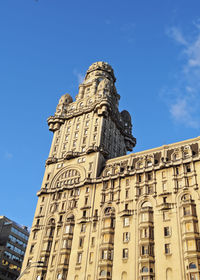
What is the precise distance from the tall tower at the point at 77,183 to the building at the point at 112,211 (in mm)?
224

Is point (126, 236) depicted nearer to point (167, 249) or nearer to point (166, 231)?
point (166, 231)

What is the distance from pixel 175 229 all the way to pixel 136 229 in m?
8.21

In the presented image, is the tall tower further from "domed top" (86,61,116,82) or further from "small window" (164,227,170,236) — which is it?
"small window" (164,227,170,236)

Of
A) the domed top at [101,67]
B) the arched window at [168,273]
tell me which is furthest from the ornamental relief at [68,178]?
the domed top at [101,67]

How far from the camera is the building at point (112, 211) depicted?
5928cm

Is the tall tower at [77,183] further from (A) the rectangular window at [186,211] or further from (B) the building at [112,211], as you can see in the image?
(A) the rectangular window at [186,211]

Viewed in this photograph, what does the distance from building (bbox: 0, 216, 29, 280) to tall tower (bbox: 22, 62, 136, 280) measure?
31524 millimetres

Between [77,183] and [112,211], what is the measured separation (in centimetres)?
1334

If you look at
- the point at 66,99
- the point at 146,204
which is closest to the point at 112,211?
the point at 146,204

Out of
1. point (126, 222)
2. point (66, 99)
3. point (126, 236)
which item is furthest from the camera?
point (66, 99)

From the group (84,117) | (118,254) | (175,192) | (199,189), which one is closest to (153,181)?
(175,192)

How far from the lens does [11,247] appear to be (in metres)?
106

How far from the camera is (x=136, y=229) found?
6462 centimetres

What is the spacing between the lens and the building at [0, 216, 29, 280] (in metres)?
101
